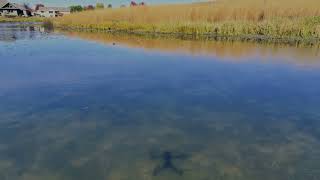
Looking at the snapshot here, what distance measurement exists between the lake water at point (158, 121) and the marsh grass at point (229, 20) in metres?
6.97

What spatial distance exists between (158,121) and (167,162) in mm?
1138

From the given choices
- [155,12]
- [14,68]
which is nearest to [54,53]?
[14,68]

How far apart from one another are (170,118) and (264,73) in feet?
11.9

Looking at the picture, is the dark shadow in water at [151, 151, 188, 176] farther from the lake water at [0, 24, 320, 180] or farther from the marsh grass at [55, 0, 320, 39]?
the marsh grass at [55, 0, 320, 39]

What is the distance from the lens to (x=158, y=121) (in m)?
4.36

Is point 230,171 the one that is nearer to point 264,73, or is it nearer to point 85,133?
point 85,133

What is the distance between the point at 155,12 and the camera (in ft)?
65.6

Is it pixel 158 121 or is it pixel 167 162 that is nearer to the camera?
pixel 167 162

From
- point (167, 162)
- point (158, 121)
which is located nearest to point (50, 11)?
point (158, 121)

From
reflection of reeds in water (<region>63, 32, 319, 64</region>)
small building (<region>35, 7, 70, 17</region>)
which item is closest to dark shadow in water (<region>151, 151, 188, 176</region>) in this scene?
reflection of reeds in water (<region>63, 32, 319, 64</region>)

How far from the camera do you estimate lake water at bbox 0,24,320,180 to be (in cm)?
319

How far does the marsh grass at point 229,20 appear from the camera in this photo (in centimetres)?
1441

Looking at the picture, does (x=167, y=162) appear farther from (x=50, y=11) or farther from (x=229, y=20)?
(x=50, y=11)

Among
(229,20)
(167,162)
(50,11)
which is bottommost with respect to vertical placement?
(167,162)
